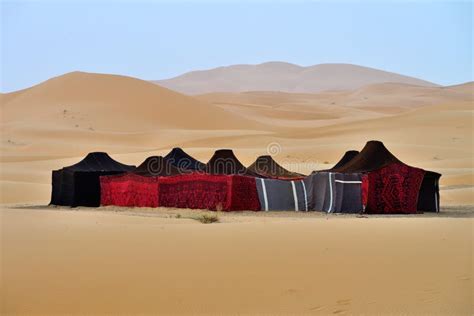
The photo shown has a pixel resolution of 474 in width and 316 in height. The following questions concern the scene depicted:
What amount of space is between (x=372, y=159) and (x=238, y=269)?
41.0 ft

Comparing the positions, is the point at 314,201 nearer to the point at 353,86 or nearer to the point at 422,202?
the point at 422,202

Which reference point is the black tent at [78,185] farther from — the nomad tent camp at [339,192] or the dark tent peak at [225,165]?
the nomad tent camp at [339,192]

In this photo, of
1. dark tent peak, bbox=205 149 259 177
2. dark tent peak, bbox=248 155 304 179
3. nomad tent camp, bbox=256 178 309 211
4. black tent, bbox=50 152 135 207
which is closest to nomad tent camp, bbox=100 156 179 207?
black tent, bbox=50 152 135 207

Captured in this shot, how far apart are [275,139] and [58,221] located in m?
40.9

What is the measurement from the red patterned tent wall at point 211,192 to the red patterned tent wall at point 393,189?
347cm

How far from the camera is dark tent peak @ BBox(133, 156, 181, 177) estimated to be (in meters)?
26.1

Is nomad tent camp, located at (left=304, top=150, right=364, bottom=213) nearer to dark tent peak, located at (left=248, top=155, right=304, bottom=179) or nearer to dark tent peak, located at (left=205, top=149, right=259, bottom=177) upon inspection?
dark tent peak, located at (left=205, top=149, right=259, bottom=177)

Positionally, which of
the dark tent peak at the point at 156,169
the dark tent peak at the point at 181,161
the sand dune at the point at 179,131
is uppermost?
the sand dune at the point at 179,131

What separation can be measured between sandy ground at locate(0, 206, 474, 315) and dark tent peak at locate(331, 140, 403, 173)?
5718mm

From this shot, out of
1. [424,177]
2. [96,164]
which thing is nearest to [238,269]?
[424,177]

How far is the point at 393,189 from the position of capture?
22.1 metres

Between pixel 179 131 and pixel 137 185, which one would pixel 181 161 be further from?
pixel 179 131

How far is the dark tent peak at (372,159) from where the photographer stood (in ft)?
74.0

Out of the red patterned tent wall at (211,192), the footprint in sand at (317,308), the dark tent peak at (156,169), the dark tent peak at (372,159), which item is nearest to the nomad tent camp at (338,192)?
the dark tent peak at (372,159)
